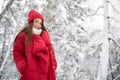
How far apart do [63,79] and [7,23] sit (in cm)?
240

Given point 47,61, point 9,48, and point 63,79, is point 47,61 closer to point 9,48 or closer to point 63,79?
point 9,48

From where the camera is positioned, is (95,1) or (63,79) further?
(95,1)

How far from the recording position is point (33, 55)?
3764 millimetres

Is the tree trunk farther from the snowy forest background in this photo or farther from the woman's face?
the woman's face

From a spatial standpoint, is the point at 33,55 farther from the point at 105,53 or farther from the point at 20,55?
the point at 105,53

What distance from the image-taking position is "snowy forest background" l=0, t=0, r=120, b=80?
763cm

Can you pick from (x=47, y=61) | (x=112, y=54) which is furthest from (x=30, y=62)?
(x=112, y=54)

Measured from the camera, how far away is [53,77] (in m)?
3.94

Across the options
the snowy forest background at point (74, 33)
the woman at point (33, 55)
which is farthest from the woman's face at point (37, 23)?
the snowy forest background at point (74, 33)

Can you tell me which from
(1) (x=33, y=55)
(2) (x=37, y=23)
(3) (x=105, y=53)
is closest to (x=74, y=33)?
(3) (x=105, y=53)

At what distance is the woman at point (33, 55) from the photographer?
373 cm

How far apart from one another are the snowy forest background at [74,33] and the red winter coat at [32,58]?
3533 mm

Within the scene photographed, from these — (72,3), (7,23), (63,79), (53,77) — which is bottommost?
(63,79)

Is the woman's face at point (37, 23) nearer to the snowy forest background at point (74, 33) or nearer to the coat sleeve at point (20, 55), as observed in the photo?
the coat sleeve at point (20, 55)
